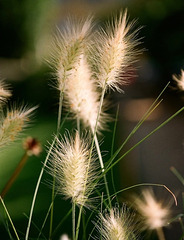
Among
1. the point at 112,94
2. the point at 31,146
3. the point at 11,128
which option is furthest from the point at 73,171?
the point at 112,94

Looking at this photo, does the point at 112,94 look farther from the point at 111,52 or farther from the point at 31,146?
the point at 111,52

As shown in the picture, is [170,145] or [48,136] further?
[48,136]

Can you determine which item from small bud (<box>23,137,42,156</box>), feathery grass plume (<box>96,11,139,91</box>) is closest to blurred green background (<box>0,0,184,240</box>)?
small bud (<box>23,137,42,156</box>)

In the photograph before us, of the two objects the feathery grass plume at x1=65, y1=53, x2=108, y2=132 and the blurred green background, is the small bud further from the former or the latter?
the blurred green background

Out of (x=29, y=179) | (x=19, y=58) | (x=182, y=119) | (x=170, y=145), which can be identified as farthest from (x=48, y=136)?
(x=19, y=58)

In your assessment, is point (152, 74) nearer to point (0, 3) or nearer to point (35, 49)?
point (35, 49)

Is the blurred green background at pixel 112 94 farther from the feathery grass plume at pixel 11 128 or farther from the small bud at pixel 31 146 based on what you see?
the feathery grass plume at pixel 11 128
